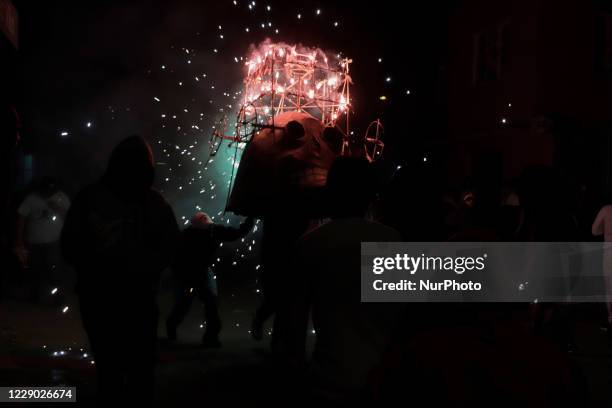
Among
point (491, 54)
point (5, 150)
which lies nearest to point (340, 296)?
point (5, 150)

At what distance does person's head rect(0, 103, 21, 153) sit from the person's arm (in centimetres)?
335

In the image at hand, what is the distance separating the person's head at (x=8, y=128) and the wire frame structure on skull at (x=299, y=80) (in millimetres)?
3263

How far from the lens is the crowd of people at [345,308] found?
84.4 inches

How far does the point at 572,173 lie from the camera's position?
16.1 metres

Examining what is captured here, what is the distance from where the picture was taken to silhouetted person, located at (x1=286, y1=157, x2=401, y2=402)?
3.27 metres

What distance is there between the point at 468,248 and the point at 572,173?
14016mm

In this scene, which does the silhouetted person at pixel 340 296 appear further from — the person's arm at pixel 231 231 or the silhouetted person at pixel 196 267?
the silhouetted person at pixel 196 267

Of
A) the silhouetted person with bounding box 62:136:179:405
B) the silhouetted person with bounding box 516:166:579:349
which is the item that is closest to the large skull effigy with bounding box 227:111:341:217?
the silhouetted person with bounding box 516:166:579:349

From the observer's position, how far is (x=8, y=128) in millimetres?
4641

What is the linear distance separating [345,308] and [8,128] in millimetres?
2633

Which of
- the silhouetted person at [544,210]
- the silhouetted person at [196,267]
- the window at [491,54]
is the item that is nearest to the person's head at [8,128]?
the silhouetted person at [196,267]

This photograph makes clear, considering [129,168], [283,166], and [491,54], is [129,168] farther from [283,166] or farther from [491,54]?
[491,54]

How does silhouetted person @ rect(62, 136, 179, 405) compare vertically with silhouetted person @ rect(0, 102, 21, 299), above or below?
below

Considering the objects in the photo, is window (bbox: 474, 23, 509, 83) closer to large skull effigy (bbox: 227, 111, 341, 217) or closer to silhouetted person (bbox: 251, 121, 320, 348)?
large skull effigy (bbox: 227, 111, 341, 217)
